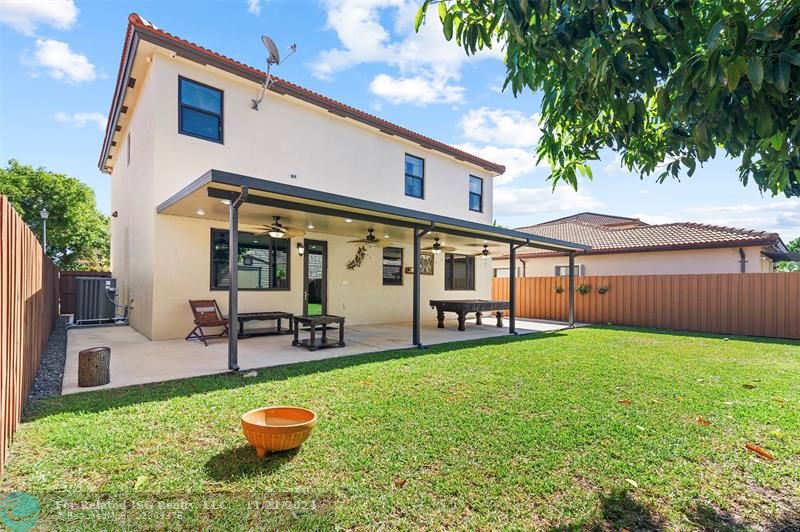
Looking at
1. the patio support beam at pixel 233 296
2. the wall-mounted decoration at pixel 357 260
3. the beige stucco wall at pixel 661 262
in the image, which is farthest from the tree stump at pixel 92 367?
the beige stucco wall at pixel 661 262

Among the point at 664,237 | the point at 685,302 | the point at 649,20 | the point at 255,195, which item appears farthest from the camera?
the point at 664,237

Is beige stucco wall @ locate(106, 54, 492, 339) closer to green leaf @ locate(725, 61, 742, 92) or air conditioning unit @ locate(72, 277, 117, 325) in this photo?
air conditioning unit @ locate(72, 277, 117, 325)

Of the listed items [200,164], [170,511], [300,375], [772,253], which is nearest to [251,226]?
[200,164]

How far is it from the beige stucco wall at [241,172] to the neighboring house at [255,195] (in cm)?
3

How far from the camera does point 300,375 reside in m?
5.47

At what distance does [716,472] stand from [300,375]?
4482 millimetres

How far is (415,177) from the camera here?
13.4m

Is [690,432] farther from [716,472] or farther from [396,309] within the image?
[396,309]

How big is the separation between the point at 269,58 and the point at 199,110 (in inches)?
74.8

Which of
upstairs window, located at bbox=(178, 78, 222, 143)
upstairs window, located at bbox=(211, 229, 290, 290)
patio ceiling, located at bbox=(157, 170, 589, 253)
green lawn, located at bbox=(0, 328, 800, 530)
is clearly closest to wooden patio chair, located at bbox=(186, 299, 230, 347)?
upstairs window, located at bbox=(211, 229, 290, 290)

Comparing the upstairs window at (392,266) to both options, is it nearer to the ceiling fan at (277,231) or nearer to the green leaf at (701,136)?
the ceiling fan at (277,231)

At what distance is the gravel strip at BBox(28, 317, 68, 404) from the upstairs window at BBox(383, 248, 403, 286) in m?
7.94

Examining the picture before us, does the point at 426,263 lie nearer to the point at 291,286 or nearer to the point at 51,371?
the point at 291,286

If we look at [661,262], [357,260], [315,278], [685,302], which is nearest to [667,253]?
[661,262]
